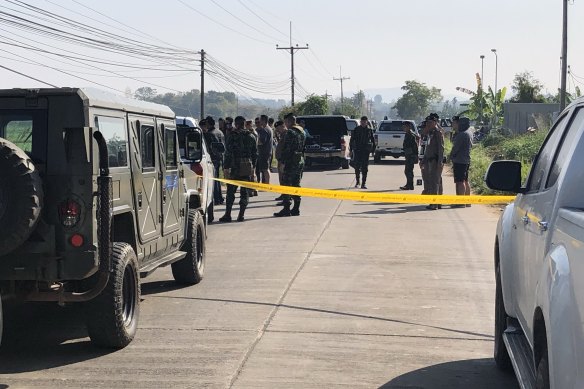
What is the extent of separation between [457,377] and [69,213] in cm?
288

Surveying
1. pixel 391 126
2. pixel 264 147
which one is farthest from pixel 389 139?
pixel 264 147

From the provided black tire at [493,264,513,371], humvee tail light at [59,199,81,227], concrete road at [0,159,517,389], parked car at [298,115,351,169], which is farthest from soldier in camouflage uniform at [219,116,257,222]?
parked car at [298,115,351,169]

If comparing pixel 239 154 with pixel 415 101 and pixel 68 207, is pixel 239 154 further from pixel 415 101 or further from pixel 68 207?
pixel 415 101

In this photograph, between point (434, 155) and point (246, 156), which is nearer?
point (246, 156)

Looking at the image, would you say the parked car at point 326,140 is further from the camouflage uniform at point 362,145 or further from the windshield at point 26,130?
the windshield at point 26,130

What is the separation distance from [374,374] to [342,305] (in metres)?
2.42

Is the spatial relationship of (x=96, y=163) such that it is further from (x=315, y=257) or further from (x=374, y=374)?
(x=315, y=257)

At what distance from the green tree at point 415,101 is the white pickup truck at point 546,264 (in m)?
187

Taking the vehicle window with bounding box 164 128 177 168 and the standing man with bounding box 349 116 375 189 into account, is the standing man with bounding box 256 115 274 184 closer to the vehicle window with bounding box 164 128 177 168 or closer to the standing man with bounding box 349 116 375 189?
the standing man with bounding box 349 116 375 189

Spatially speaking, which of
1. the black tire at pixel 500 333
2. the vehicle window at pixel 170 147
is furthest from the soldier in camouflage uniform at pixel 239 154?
the black tire at pixel 500 333

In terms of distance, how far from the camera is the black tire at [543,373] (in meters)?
3.74

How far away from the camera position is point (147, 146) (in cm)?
816

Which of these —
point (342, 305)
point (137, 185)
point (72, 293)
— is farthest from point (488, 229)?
point (72, 293)

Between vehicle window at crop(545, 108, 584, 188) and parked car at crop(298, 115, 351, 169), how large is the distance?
27.3m
